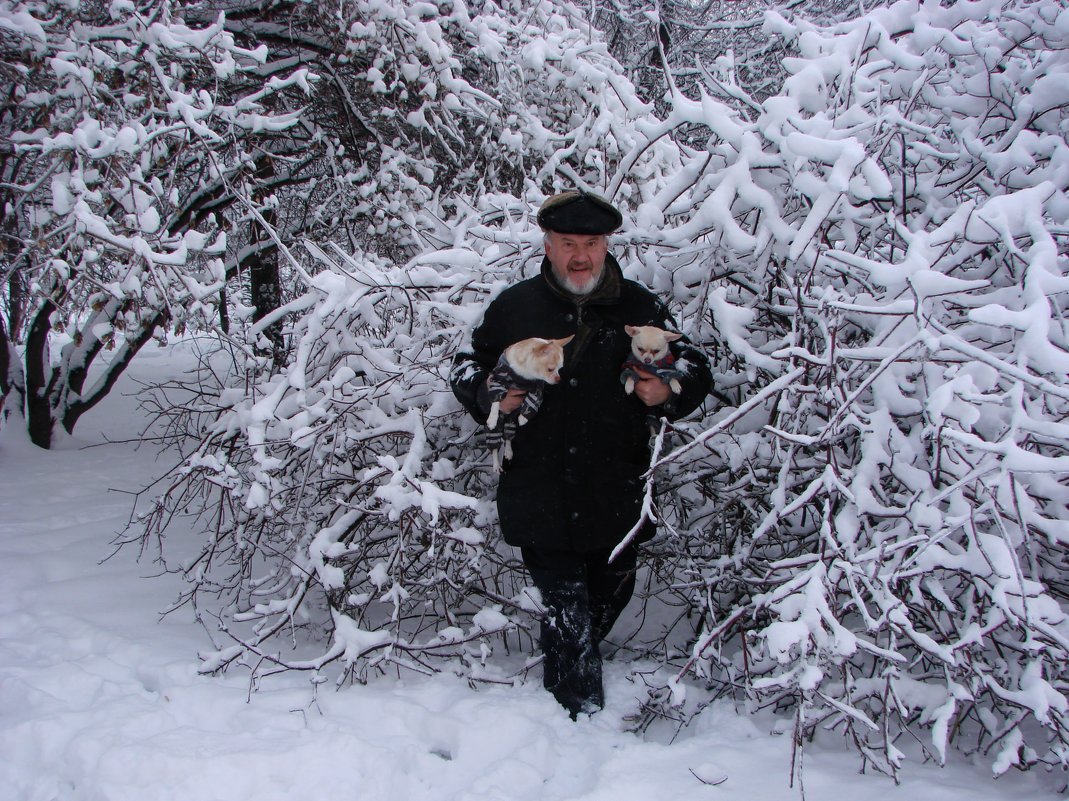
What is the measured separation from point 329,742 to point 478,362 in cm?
130

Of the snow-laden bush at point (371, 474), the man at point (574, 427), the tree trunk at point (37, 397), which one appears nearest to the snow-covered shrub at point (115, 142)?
the snow-laden bush at point (371, 474)

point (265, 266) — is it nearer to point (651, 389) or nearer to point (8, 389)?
point (8, 389)

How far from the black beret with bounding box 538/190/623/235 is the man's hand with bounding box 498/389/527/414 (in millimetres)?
542

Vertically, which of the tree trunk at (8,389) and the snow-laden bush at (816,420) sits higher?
the snow-laden bush at (816,420)

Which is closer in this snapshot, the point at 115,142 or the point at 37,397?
the point at 115,142

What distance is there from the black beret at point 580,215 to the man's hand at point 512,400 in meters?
0.54

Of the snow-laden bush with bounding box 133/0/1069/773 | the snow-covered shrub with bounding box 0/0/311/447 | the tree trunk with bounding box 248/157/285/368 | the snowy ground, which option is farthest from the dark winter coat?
the tree trunk with bounding box 248/157/285/368

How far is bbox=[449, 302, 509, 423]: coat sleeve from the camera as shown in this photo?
101 inches

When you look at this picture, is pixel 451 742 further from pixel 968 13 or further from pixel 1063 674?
pixel 968 13

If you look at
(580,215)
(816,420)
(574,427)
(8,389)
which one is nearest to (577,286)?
Answer: (580,215)

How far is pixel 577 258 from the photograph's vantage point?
2.54 m

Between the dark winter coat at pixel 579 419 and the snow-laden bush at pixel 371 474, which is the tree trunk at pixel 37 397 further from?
the dark winter coat at pixel 579 419

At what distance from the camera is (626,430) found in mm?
2656

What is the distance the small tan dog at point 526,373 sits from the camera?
2.45m
